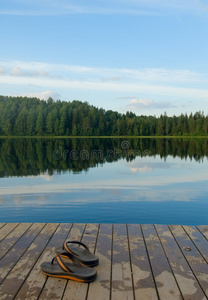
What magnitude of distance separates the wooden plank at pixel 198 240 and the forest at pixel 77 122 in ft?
329

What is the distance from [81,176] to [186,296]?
13633 mm

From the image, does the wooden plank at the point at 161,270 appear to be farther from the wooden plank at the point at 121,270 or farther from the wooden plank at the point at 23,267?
the wooden plank at the point at 23,267

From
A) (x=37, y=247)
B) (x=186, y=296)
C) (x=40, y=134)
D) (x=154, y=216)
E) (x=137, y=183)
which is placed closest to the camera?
(x=186, y=296)

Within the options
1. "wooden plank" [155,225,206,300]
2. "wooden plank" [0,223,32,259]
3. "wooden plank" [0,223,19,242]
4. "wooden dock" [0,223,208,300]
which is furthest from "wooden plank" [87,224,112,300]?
"wooden plank" [0,223,19,242]

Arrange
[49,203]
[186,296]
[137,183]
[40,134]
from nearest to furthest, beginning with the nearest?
[186,296] → [49,203] → [137,183] → [40,134]

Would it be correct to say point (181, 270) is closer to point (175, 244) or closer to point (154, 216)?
point (175, 244)

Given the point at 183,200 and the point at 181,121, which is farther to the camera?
the point at 181,121

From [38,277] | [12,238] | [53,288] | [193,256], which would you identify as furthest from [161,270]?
[12,238]

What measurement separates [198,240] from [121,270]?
162 cm

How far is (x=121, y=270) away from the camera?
139 inches

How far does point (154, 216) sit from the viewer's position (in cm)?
870

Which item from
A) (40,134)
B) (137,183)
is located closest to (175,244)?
(137,183)

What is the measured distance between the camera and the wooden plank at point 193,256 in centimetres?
336

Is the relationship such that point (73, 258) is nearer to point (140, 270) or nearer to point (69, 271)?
point (69, 271)
